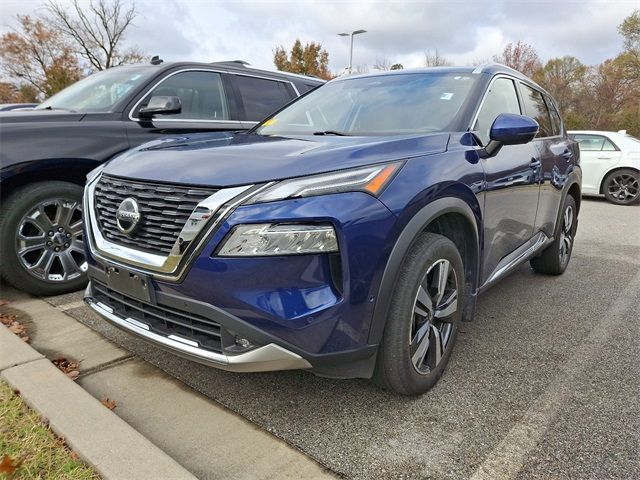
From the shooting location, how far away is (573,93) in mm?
33281

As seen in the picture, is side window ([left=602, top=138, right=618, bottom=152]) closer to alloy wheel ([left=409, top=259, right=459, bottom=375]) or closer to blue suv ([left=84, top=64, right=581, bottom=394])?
blue suv ([left=84, top=64, right=581, bottom=394])

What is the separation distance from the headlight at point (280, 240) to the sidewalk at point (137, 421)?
87 centimetres

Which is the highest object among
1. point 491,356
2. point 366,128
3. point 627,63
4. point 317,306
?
point 627,63

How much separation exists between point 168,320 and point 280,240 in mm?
685

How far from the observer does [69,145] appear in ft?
11.6

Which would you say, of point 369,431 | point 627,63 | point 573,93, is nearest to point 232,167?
point 369,431

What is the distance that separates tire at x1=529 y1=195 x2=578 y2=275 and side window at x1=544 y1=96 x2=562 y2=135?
0.63m

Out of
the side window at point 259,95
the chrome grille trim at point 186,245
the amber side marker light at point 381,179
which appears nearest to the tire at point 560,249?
the amber side marker light at point 381,179

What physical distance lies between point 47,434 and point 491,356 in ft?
7.86

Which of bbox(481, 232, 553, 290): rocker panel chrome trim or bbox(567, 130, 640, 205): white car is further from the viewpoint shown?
bbox(567, 130, 640, 205): white car

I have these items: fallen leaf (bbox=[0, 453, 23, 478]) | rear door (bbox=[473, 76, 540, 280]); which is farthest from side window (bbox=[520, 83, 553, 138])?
fallen leaf (bbox=[0, 453, 23, 478])

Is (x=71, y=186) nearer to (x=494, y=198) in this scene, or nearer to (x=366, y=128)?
(x=366, y=128)

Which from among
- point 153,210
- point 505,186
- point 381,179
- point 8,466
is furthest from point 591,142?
point 8,466

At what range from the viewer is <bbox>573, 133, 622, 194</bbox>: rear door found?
1020 cm
